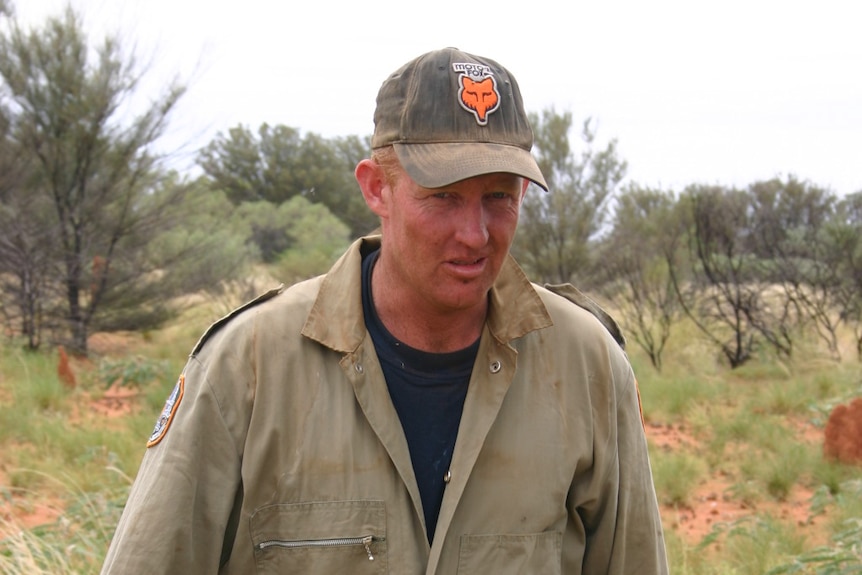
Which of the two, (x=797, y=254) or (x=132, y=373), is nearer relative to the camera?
(x=132, y=373)

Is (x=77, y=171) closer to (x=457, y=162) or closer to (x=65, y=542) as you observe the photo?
(x=65, y=542)

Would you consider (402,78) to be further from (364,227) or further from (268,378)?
(364,227)

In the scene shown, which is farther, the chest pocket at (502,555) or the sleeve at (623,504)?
the sleeve at (623,504)

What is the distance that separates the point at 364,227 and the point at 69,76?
9.29 meters

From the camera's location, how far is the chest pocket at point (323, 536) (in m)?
1.93

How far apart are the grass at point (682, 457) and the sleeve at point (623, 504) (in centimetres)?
244

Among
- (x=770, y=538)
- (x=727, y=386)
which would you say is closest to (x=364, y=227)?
(x=727, y=386)

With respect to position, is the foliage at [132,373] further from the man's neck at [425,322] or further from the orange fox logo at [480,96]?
the orange fox logo at [480,96]

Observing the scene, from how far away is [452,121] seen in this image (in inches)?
78.4

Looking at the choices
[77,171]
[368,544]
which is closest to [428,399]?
[368,544]

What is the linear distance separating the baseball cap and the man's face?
0.16ft

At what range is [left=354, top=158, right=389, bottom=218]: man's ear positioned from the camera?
2.10m

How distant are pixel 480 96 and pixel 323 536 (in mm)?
973

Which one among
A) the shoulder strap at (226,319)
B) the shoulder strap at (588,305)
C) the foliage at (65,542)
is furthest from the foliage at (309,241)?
the shoulder strap at (226,319)
